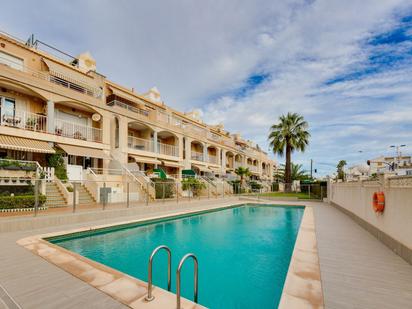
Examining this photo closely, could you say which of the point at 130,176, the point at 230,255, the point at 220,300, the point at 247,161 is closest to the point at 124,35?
the point at 130,176

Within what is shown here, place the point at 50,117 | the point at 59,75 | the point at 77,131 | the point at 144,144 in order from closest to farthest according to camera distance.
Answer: the point at 50,117 → the point at 77,131 → the point at 59,75 → the point at 144,144

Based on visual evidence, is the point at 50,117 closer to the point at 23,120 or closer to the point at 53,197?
the point at 23,120

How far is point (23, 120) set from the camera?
48.6ft

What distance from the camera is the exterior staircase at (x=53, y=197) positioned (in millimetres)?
12656

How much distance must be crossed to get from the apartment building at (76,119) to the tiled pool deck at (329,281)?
10.4 m

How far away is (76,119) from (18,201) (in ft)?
32.3

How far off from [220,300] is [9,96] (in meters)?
18.8

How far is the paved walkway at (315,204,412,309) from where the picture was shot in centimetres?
352

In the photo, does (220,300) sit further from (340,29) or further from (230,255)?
(340,29)

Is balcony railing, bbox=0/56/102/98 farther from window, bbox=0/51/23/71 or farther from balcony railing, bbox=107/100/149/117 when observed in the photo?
balcony railing, bbox=107/100/149/117

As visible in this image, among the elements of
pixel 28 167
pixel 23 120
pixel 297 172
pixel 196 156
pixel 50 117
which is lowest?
pixel 297 172

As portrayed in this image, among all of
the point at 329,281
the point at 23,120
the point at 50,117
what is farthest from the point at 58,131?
the point at 329,281

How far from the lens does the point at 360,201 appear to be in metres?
10.5

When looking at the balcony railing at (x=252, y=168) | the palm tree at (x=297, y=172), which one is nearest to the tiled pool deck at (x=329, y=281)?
the palm tree at (x=297, y=172)
